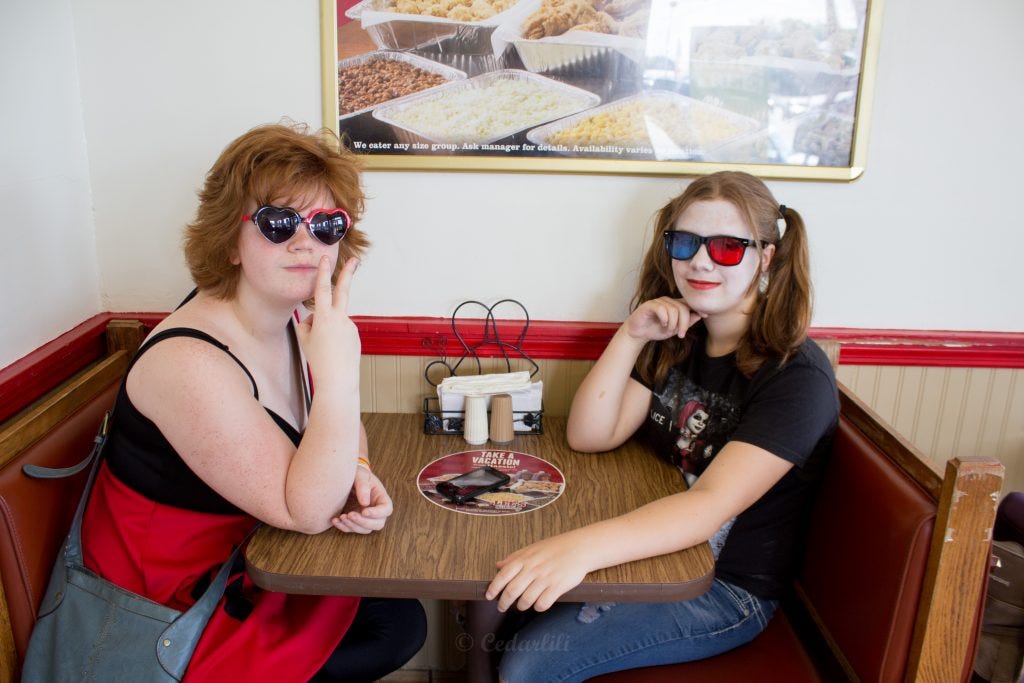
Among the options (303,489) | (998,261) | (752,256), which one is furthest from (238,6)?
(998,261)

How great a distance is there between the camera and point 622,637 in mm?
1662

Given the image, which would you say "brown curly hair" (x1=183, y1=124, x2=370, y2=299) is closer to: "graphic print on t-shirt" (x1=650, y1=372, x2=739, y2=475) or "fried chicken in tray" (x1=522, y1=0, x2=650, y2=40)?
"fried chicken in tray" (x1=522, y1=0, x2=650, y2=40)

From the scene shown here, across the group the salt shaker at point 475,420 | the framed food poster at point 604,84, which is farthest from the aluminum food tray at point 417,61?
the salt shaker at point 475,420

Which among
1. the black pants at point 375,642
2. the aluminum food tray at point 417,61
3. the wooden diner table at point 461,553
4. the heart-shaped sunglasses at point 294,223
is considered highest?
the aluminum food tray at point 417,61

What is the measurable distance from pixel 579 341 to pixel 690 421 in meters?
0.49

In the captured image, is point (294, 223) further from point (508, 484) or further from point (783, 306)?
point (783, 306)

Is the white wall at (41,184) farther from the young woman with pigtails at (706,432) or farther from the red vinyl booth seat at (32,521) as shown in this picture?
the young woman with pigtails at (706,432)

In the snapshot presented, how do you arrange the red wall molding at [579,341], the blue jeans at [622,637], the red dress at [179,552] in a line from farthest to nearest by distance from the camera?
the red wall molding at [579,341] < the blue jeans at [622,637] < the red dress at [179,552]

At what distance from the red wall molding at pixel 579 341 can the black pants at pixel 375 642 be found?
0.75m

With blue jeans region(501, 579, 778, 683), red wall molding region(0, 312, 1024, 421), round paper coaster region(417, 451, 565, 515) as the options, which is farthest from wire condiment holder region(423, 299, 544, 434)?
blue jeans region(501, 579, 778, 683)

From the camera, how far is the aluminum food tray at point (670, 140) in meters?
2.12

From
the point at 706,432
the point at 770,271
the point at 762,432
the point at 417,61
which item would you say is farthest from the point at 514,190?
the point at 762,432

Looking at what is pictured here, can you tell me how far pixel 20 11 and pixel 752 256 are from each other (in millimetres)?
1854

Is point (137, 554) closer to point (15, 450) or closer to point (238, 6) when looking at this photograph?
point (15, 450)
